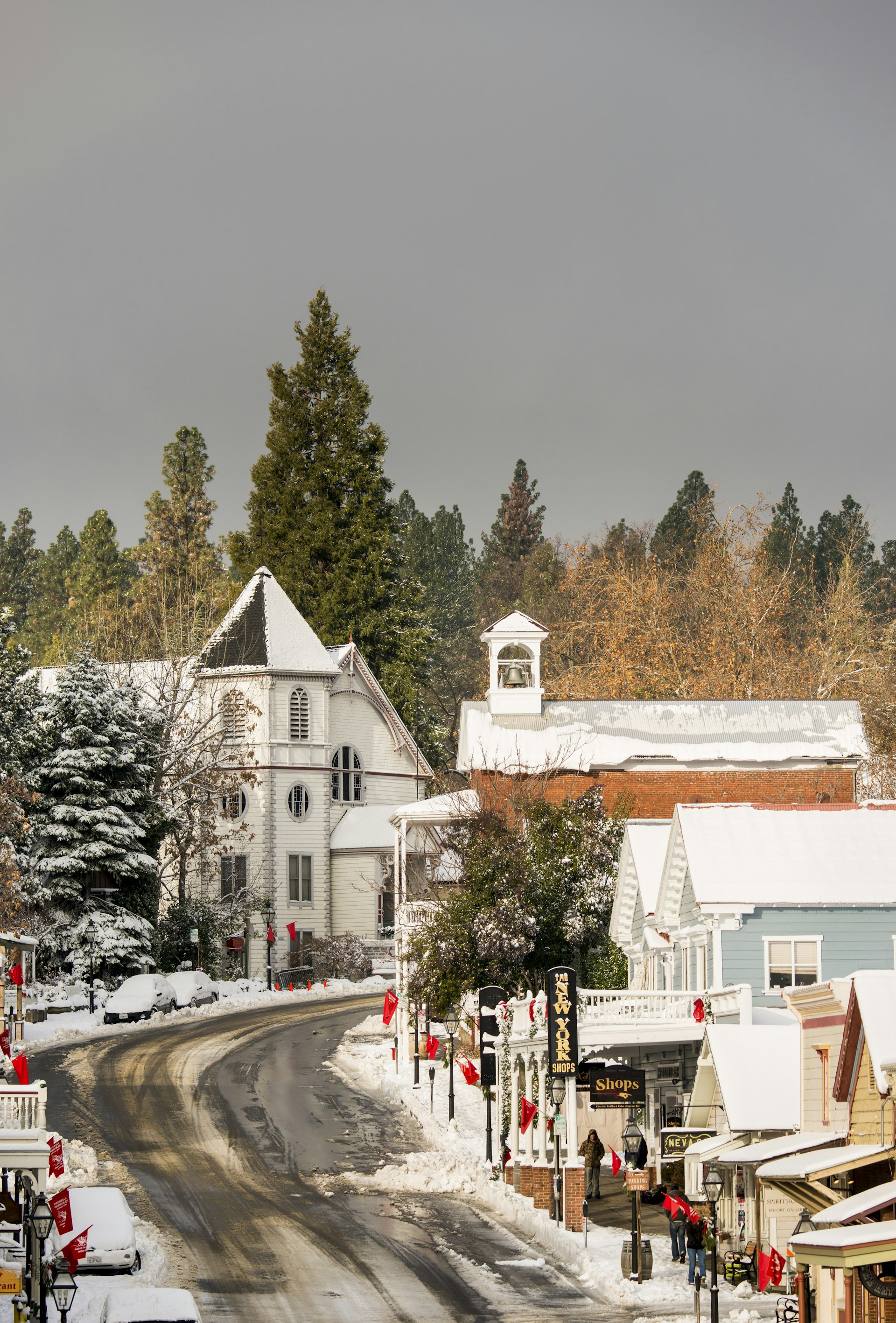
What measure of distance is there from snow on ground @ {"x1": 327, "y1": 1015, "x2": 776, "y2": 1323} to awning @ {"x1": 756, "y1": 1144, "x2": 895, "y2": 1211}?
2397 mm

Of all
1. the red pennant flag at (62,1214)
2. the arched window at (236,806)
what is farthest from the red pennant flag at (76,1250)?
the arched window at (236,806)

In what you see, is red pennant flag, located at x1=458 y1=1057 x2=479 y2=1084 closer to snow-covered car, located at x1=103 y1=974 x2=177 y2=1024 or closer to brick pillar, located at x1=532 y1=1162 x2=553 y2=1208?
brick pillar, located at x1=532 y1=1162 x2=553 y2=1208

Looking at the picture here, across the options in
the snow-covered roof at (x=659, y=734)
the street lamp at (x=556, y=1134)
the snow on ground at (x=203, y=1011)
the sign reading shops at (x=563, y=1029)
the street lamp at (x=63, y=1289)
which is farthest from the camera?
the snow-covered roof at (x=659, y=734)

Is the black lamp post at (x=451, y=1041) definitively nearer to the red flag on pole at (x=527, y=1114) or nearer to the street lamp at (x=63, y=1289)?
the red flag on pole at (x=527, y=1114)

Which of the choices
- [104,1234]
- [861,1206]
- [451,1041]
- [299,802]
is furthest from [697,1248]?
[299,802]

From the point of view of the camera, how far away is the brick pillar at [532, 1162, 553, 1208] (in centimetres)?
2820

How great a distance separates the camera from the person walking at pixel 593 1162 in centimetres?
3102

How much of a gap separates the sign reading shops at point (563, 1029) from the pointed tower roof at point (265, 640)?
1563 inches

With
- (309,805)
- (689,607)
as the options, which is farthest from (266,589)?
(689,607)

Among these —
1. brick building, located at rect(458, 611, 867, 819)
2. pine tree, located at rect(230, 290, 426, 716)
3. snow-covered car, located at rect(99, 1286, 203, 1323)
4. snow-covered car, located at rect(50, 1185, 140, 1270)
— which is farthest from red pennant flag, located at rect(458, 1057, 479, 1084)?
pine tree, located at rect(230, 290, 426, 716)

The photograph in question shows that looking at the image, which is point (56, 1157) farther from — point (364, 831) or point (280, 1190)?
point (364, 831)

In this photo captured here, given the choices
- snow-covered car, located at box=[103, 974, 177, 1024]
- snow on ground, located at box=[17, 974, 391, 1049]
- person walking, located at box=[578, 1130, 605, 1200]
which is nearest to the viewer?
person walking, located at box=[578, 1130, 605, 1200]

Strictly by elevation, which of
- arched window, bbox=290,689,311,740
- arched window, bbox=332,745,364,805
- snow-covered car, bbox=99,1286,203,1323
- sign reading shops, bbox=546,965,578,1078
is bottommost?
snow-covered car, bbox=99,1286,203,1323

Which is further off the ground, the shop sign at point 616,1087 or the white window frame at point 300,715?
the white window frame at point 300,715
